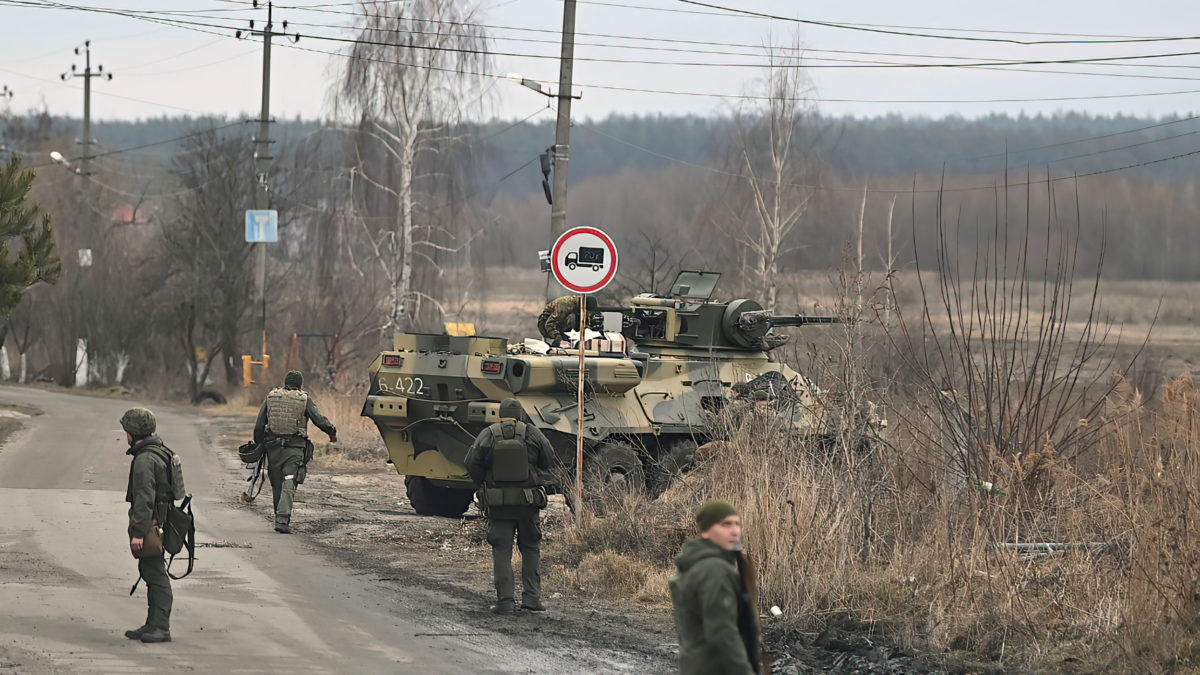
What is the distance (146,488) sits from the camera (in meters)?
9.30

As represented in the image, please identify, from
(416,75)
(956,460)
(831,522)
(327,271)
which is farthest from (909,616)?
(327,271)

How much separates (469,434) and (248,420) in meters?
19.1

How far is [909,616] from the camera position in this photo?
9.57 meters

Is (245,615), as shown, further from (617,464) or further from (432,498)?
(432,498)

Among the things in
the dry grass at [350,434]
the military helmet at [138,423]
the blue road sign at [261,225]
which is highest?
the blue road sign at [261,225]

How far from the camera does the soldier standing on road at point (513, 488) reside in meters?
10.9

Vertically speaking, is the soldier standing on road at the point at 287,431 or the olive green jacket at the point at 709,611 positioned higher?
the olive green jacket at the point at 709,611

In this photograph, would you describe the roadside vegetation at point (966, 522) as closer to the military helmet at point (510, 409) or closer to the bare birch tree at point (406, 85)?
the military helmet at point (510, 409)

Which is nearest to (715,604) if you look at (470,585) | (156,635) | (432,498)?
(156,635)

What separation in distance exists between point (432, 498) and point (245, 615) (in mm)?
6592

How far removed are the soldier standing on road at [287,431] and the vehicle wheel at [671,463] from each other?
11.1 ft

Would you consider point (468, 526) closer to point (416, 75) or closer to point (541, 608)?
point (541, 608)

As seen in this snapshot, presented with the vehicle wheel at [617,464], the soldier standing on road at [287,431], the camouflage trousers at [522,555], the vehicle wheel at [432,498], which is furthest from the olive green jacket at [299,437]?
the camouflage trousers at [522,555]

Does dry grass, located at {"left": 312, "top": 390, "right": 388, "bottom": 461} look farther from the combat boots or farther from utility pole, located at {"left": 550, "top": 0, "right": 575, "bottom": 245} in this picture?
the combat boots
